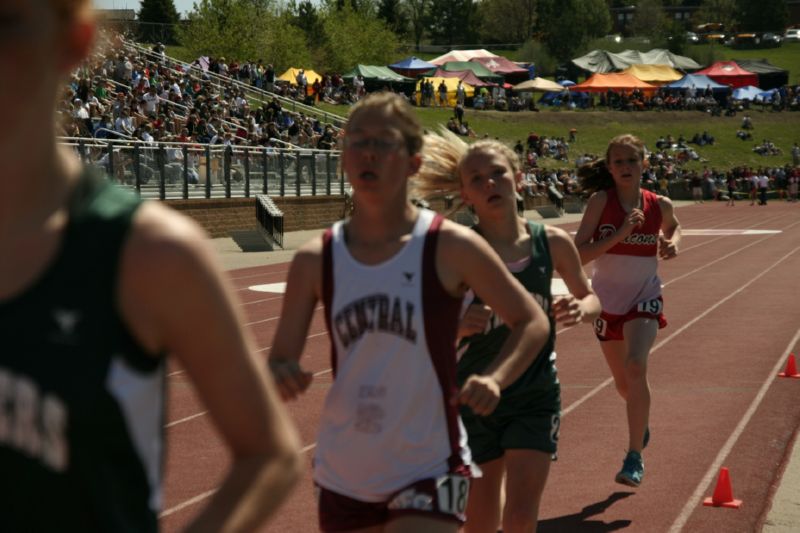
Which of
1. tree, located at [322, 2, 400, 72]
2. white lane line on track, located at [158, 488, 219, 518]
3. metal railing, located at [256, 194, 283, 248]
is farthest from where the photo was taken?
tree, located at [322, 2, 400, 72]

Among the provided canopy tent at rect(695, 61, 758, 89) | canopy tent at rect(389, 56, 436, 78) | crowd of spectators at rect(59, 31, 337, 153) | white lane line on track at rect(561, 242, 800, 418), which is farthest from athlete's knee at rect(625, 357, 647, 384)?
canopy tent at rect(695, 61, 758, 89)

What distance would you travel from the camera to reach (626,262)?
8.23m

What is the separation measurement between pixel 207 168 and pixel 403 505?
82.4ft

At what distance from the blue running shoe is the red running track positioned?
0.49 ft

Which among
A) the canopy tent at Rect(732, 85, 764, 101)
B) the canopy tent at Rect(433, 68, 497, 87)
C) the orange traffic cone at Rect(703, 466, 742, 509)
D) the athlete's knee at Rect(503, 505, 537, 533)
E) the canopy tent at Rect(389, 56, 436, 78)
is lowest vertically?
the canopy tent at Rect(732, 85, 764, 101)

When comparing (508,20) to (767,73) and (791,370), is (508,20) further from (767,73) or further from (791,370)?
(791,370)

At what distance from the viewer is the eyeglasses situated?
13.4ft

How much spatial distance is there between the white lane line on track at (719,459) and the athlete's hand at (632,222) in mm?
1604

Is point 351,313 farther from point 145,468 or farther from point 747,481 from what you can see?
point 747,481

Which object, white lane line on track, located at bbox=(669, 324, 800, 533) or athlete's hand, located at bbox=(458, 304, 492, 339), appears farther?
white lane line on track, located at bbox=(669, 324, 800, 533)

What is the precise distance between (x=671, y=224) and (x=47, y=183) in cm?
709

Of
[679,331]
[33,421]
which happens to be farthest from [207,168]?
[33,421]

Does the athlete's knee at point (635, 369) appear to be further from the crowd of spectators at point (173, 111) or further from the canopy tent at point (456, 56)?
the canopy tent at point (456, 56)

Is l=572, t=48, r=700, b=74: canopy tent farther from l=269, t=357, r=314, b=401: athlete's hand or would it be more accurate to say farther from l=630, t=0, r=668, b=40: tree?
l=269, t=357, r=314, b=401: athlete's hand
